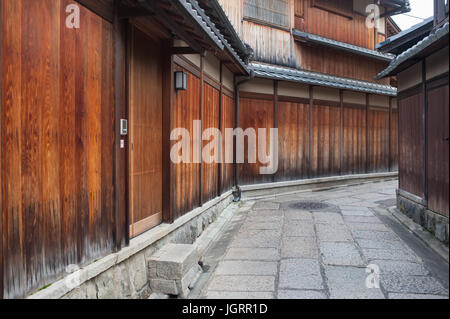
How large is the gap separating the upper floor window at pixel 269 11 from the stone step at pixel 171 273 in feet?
29.0

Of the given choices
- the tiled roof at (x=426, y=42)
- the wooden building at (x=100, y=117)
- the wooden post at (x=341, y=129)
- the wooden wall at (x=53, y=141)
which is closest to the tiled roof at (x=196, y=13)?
the wooden building at (x=100, y=117)

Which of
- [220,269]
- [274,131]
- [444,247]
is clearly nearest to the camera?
[444,247]

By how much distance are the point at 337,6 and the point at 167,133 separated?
11.5m

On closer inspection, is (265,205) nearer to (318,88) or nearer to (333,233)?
(333,233)

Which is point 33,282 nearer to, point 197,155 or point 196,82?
point 197,155

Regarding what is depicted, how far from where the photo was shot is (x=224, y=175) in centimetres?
1021

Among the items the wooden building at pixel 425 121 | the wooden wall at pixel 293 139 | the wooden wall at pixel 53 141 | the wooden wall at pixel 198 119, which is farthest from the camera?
the wooden wall at pixel 293 139

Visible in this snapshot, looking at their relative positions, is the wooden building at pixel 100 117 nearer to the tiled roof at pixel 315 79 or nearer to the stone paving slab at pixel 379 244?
the tiled roof at pixel 315 79

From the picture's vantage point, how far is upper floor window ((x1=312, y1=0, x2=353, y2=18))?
1352 centimetres

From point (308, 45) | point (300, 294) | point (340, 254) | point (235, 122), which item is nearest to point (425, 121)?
point (300, 294)

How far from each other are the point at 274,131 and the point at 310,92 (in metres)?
2.40

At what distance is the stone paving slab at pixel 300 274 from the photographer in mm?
4680

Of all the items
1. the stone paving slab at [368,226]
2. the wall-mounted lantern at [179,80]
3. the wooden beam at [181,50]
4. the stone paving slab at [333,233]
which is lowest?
the stone paving slab at [333,233]

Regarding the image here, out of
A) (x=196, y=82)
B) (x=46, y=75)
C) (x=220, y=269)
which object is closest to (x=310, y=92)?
(x=196, y=82)
